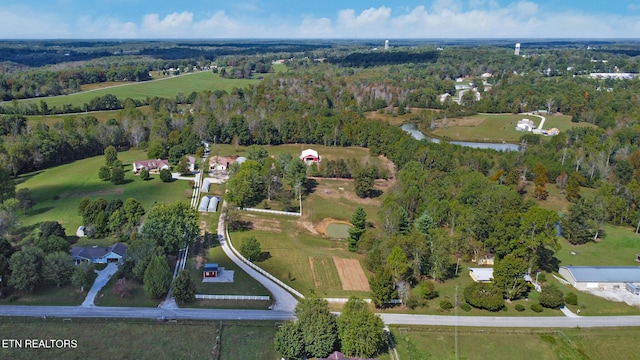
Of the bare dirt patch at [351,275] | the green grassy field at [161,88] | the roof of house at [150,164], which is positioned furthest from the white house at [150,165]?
the green grassy field at [161,88]

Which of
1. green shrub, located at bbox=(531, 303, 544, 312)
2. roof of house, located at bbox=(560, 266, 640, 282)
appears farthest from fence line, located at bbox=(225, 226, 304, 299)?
roof of house, located at bbox=(560, 266, 640, 282)

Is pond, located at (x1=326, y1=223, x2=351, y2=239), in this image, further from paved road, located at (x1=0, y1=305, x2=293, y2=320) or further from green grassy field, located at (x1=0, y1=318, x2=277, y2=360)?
green grassy field, located at (x1=0, y1=318, x2=277, y2=360)

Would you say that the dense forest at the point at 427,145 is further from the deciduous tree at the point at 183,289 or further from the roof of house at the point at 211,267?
the deciduous tree at the point at 183,289

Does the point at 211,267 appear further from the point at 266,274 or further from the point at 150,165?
the point at 150,165

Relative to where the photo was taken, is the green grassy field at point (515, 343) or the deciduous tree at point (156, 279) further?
the deciduous tree at point (156, 279)

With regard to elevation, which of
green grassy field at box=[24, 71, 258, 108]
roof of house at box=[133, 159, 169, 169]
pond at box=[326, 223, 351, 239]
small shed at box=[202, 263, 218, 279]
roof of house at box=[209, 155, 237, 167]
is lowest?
pond at box=[326, 223, 351, 239]

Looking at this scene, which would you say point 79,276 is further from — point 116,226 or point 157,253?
point 116,226

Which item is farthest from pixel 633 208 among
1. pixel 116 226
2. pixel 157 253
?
pixel 116 226
